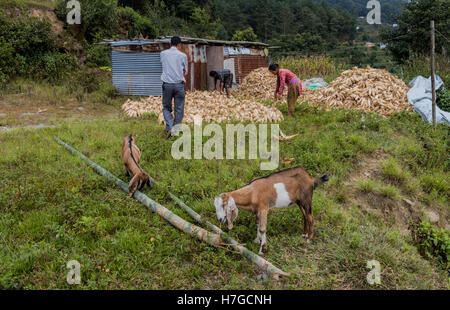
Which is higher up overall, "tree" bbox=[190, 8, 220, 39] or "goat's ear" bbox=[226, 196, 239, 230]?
"tree" bbox=[190, 8, 220, 39]

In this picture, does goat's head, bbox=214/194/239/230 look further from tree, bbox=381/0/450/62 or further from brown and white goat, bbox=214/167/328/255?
tree, bbox=381/0/450/62

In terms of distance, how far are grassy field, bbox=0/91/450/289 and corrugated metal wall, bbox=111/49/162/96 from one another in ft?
19.9

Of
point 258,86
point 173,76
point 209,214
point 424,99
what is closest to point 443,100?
point 424,99

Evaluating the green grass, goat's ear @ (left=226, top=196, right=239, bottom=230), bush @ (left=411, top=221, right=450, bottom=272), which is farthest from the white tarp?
the green grass

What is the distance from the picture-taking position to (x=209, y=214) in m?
4.25

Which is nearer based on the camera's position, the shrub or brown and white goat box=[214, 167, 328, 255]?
brown and white goat box=[214, 167, 328, 255]

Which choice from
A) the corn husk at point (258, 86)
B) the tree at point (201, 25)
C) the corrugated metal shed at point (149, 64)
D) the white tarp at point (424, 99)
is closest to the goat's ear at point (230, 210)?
the white tarp at point (424, 99)

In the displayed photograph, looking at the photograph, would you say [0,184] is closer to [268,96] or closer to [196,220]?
[196,220]

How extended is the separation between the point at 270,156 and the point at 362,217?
2.04m

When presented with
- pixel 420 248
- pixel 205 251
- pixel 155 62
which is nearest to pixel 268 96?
pixel 155 62

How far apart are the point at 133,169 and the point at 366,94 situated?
7820 millimetres

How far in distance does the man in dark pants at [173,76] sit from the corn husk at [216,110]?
1.14 metres

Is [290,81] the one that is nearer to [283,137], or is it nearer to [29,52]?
[283,137]

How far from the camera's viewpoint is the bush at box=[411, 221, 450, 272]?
3988mm
